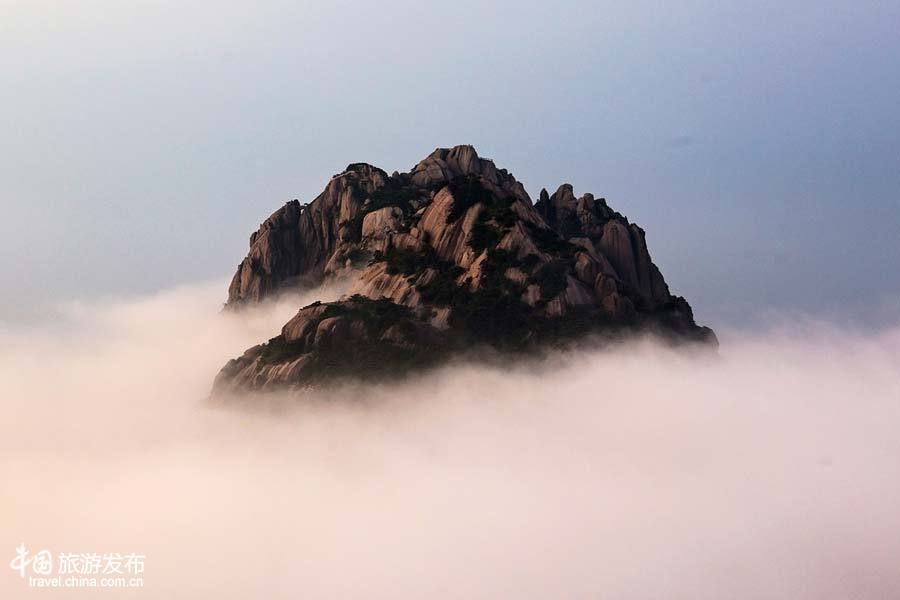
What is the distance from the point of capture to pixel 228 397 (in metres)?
150

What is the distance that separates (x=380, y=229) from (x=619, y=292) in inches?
1971

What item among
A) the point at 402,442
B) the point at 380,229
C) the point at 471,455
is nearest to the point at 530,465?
the point at 471,455

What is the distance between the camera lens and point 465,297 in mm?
154125

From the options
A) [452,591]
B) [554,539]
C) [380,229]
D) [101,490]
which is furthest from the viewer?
[380,229]

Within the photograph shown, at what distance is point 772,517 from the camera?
14275 cm

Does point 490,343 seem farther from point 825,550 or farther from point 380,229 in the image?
point 825,550

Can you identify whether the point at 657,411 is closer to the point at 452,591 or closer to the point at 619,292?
the point at 619,292

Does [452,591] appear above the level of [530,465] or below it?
below

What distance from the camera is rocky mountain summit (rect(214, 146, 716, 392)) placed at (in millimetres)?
146625

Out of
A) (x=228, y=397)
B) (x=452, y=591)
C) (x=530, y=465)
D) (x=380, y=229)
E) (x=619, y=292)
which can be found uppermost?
(x=380, y=229)

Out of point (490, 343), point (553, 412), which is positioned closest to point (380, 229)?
point (490, 343)

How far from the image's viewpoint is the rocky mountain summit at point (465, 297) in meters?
147

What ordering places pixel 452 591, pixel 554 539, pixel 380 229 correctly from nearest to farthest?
pixel 452 591 → pixel 554 539 → pixel 380 229

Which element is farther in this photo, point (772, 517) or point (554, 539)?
point (772, 517)
